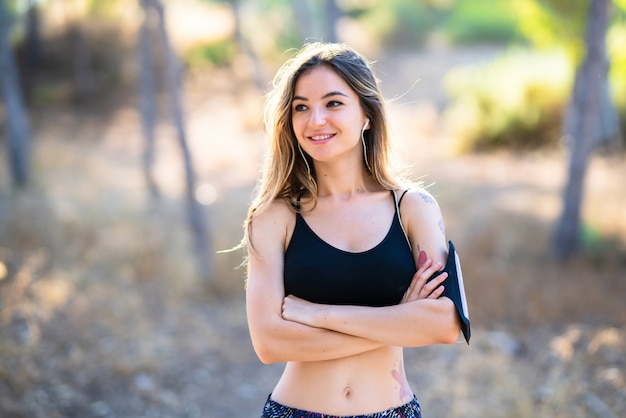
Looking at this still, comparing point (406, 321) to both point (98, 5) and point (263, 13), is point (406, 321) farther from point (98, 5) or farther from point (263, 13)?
point (263, 13)

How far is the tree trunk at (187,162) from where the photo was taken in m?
7.49

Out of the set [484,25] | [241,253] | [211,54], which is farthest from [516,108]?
[484,25]

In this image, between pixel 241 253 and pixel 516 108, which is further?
pixel 516 108

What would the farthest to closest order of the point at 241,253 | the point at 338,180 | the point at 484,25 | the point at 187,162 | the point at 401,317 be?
the point at 484,25
the point at 241,253
the point at 187,162
the point at 338,180
the point at 401,317

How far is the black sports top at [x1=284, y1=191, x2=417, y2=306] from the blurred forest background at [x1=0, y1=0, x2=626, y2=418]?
0.86 metres

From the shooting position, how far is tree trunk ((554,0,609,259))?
738 cm

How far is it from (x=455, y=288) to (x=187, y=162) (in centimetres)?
567

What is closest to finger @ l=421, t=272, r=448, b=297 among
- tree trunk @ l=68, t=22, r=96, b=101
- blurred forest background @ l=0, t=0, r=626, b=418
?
blurred forest background @ l=0, t=0, r=626, b=418

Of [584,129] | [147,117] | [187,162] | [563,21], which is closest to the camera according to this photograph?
[584,129]

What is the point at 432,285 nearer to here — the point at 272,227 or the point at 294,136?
the point at 272,227

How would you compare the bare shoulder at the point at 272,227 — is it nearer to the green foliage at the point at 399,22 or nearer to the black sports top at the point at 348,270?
the black sports top at the point at 348,270

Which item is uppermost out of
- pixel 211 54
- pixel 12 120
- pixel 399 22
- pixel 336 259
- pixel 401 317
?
pixel 399 22

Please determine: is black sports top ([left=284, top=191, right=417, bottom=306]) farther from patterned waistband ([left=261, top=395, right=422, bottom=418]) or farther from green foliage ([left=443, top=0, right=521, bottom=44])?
green foliage ([left=443, top=0, right=521, bottom=44])

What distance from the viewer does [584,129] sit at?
7629mm
